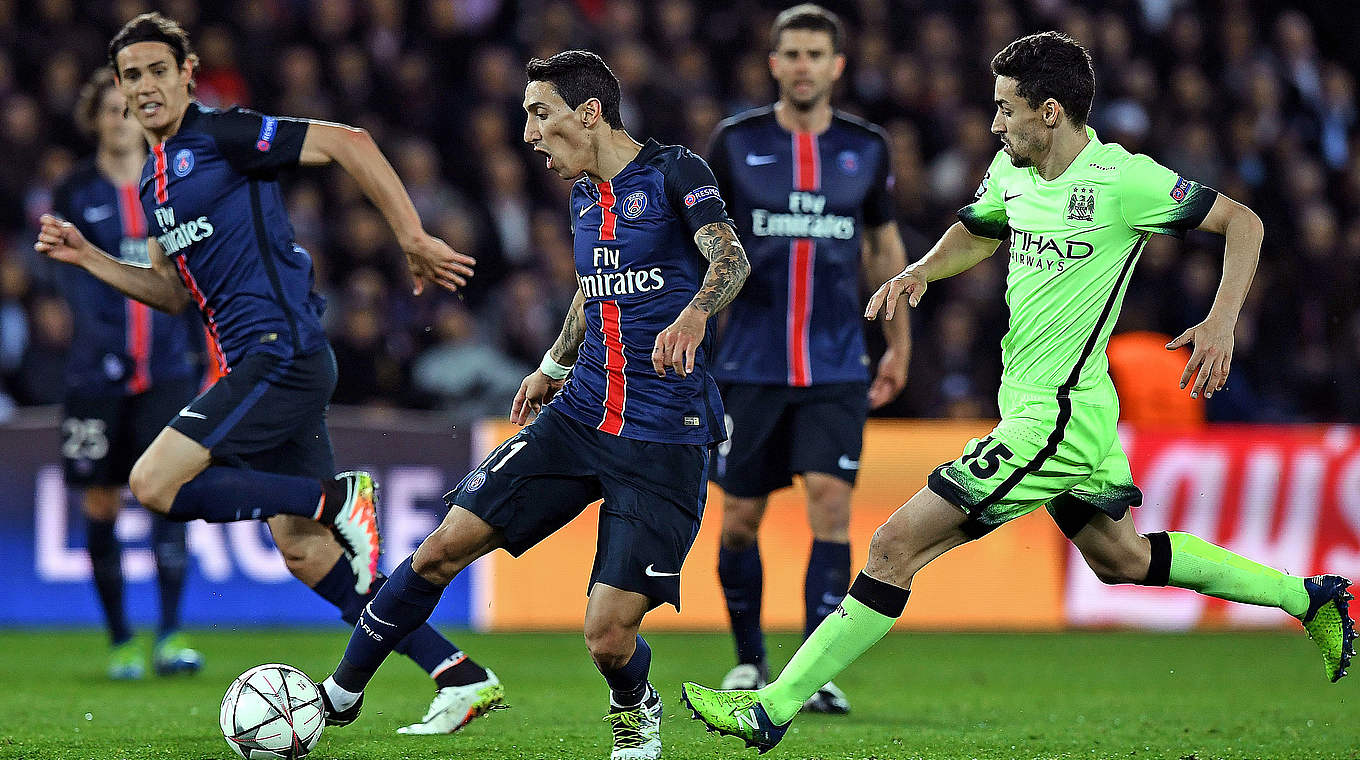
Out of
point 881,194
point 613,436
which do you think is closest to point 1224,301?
point 613,436

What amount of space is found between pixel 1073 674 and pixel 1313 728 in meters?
1.80

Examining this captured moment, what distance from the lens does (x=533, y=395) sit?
5074mm

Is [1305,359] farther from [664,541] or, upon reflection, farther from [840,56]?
[664,541]

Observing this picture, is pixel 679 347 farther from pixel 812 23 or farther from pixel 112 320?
pixel 112 320

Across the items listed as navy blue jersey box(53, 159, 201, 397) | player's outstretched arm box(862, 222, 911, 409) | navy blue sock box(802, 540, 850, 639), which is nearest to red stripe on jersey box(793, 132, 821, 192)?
player's outstretched arm box(862, 222, 911, 409)

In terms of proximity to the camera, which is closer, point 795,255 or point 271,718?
point 271,718

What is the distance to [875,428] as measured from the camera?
905 cm

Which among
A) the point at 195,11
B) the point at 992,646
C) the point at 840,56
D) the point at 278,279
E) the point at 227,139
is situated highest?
the point at 195,11

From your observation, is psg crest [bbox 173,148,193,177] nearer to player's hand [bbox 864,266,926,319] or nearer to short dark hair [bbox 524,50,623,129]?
short dark hair [bbox 524,50,623,129]

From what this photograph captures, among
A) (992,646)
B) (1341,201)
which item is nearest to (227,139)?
(992,646)

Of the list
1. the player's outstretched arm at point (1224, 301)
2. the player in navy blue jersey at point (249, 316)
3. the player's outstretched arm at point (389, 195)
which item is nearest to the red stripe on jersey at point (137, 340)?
the player in navy blue jersey at point (249, 316)

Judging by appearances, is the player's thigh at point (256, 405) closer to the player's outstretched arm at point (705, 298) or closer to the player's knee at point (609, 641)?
the player's knee at point (609, 641)

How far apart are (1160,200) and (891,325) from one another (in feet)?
6.35

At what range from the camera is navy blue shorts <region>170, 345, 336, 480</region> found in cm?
534
